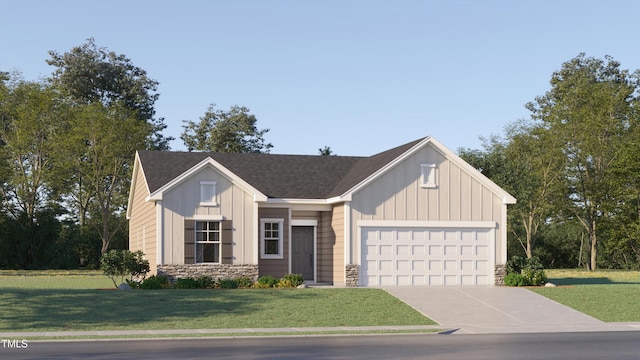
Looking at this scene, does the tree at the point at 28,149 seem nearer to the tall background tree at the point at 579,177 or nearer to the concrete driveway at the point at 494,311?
the tall background tree at the point at 579,177

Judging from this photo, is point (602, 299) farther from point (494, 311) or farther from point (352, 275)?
point (352, 275)

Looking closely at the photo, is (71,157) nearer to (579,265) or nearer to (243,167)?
(243,167)

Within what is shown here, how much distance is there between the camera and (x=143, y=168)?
37.0 meters

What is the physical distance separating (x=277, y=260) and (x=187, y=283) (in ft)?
16.9

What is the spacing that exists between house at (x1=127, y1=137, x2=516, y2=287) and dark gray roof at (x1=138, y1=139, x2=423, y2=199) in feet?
0.43

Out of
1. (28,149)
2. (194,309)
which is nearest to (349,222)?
(194,309)

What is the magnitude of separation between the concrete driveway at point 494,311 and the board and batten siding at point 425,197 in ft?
10.8

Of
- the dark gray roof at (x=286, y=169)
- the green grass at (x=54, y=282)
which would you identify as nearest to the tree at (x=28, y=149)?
the green grass at (x=54, y=282)

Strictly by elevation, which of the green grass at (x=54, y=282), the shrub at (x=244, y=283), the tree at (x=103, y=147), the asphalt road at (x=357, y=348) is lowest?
the green grass at (x=54, y=282)

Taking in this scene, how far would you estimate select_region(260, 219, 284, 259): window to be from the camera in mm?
35844

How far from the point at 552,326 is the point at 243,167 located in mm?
18475

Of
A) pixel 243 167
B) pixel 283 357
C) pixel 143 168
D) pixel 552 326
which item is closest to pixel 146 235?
pixel 143 168

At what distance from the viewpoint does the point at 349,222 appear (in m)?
34.2

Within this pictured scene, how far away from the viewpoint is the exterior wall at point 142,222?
35.2 meters
